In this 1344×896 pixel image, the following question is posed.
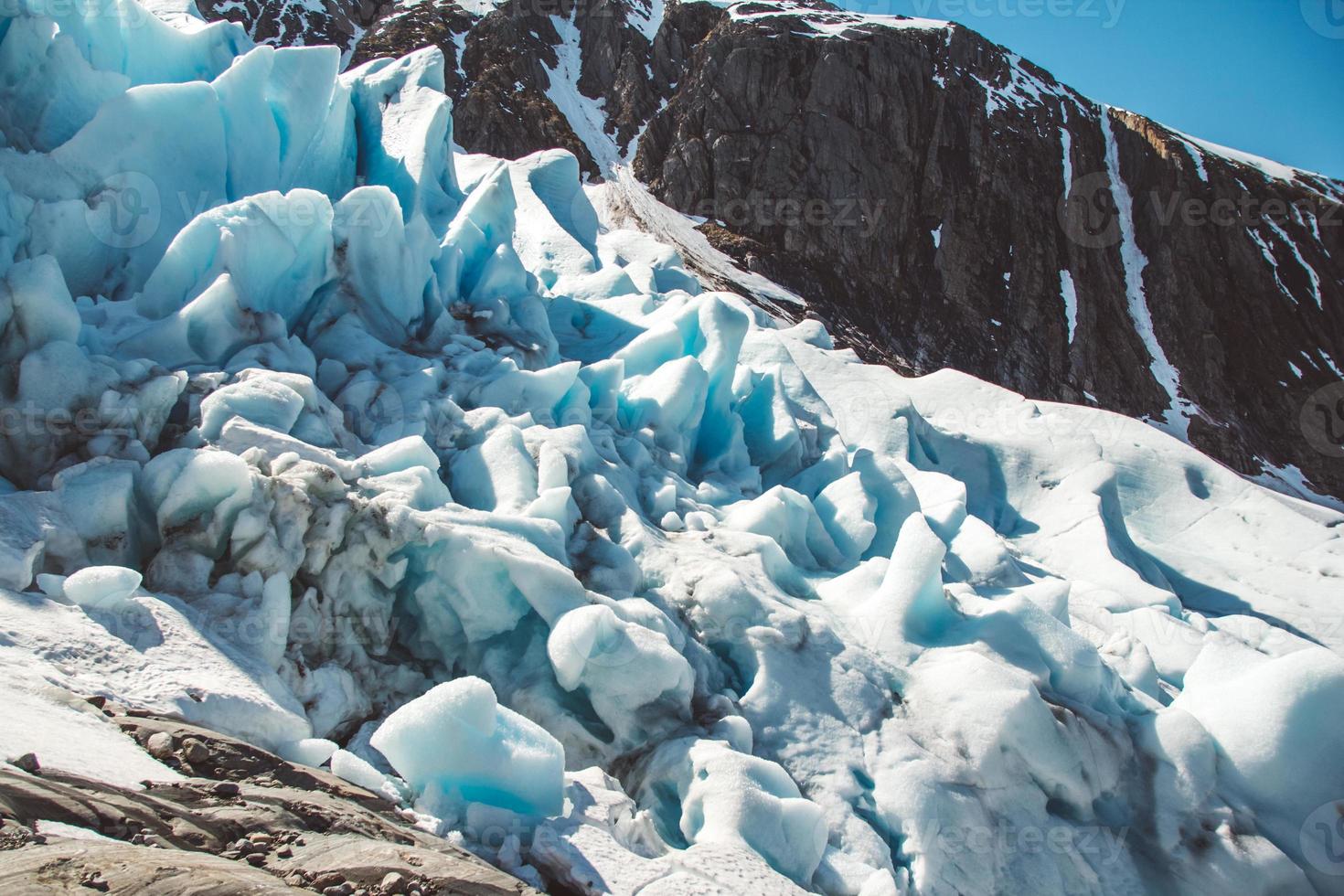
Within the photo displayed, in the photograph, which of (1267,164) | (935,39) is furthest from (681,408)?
(1267,164)

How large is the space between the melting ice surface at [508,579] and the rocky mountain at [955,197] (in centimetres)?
3013

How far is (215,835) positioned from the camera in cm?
342

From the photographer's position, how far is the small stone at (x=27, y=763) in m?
3.23

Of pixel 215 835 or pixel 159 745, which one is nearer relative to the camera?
pixel 215 835

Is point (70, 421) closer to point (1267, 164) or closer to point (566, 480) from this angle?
point (566, 480)

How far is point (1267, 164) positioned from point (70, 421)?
200ft

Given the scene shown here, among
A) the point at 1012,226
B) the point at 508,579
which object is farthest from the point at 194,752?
the point at 1012,226

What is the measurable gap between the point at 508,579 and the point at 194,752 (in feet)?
8.42

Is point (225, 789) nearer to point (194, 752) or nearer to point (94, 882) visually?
point (194, 752)

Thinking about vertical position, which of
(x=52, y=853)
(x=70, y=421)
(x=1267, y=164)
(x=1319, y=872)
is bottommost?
(x=1319, y=872)

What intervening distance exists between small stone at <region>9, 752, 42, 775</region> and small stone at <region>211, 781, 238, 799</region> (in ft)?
2.12

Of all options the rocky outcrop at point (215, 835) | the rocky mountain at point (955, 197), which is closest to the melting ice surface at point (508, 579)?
the rocky outcrop at point (215, 835)

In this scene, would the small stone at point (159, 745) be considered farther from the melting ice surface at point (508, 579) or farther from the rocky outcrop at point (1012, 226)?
the rocky outcrop at point (1012, 226)

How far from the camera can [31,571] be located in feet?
16.1
